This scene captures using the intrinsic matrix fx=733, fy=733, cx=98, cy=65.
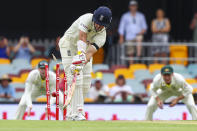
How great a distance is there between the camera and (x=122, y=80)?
62.9 ft

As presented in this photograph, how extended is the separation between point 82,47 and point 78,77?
0.55 m

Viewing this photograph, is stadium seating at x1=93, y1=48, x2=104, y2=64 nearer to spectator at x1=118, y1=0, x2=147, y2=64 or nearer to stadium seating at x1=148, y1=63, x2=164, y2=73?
spectator at x1=118, y1=0, x2=147, y2=64

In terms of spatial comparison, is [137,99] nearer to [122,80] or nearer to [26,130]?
[122,80]

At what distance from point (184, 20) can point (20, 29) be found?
549cm

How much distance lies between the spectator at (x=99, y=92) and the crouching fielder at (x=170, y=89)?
169cm

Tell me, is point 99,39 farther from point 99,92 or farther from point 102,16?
point 99,92

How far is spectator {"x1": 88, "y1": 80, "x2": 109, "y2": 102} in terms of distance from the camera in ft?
62.9

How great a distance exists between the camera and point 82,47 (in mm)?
12312

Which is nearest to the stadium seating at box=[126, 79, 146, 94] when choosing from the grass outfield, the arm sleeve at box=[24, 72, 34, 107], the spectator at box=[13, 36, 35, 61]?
the spectator at box=[13, 36, 35, 61]

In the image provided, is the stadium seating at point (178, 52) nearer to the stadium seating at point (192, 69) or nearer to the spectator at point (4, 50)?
the stadium seating at point (192, 69)

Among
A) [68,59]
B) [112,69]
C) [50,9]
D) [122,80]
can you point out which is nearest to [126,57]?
[112,69]

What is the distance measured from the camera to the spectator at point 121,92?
62.7 feet

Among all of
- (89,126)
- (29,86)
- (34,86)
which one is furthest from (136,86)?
(89,126)

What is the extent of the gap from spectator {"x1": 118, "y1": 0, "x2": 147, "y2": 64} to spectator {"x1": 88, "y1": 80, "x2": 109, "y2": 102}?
2.26 metres
